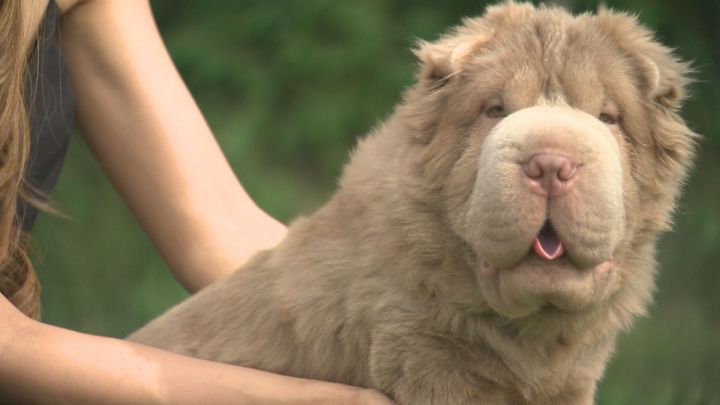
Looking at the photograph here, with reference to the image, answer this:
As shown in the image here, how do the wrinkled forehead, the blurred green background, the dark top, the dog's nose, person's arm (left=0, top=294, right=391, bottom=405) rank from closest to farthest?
the dog's nose
the wrinkled forehead
person's arm (left=0, top=294, right=391, bottom=405)
the dark top
the blurred green background

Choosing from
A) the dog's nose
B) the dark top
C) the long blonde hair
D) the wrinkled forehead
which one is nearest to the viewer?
the dog's nose

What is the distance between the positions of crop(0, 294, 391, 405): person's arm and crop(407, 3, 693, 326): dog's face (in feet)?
2.26

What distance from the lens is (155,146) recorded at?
4.45 metres

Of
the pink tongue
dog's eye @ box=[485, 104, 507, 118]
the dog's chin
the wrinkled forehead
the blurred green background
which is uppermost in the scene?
the wrinkled forehead

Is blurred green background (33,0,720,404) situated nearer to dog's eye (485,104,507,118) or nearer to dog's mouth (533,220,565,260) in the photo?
dog's eye (485,104,507,118)

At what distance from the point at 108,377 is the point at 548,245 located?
1207 mm

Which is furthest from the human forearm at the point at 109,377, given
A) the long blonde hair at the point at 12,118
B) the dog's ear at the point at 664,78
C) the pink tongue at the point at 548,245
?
the dog's ear at the point at 664,78

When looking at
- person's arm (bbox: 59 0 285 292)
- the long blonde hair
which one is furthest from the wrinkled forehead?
person's arm (bbox: 59 0 285 292)

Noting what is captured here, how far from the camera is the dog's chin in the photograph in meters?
3.04

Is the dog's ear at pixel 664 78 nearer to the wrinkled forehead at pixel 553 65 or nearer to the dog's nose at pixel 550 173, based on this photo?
the wrinkled forehead at pixel 553 65

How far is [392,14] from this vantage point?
27.8ft

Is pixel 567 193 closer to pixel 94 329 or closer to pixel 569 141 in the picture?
pixel 569 141

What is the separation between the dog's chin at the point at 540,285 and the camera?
3037mm

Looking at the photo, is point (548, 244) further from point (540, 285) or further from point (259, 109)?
point (259, 109)
